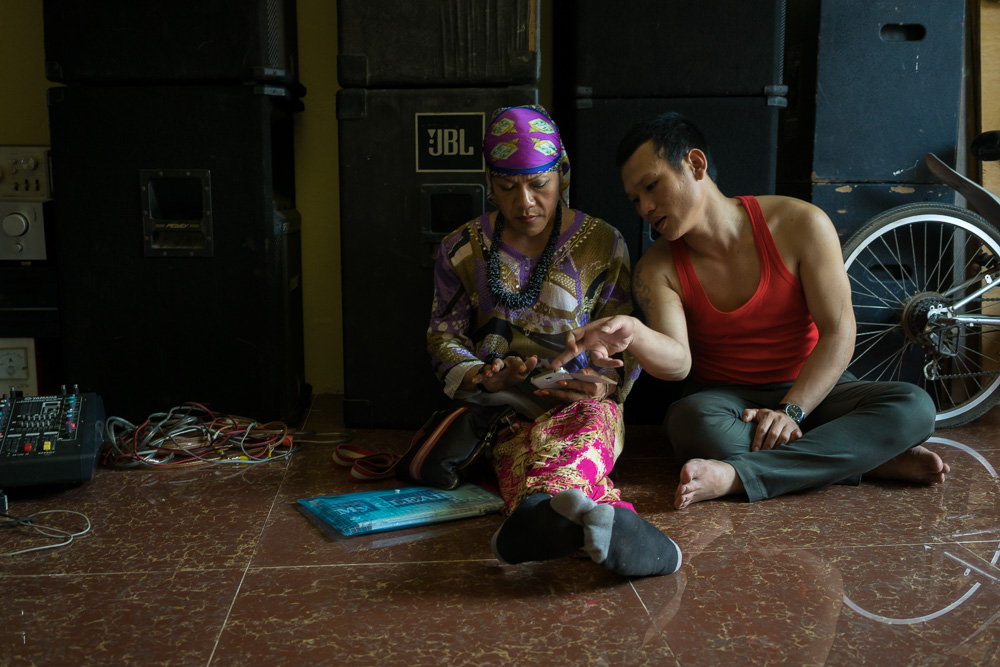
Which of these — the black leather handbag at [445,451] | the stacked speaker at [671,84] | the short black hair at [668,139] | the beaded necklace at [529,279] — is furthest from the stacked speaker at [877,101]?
the black leather handbag at [445,451]

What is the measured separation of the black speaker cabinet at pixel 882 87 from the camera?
7.59ft

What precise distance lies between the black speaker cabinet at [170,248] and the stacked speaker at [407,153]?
214 millimetres

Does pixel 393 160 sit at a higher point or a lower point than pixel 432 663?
higher

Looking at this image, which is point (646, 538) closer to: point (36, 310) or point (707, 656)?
point (707, 656)

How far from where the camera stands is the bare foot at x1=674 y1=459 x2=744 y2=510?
167cm

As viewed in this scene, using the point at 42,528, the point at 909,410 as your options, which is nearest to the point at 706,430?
the point at 909,410

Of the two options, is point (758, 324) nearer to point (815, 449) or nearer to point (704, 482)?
point (815, 449)

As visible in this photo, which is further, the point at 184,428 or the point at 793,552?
the point at 184,428

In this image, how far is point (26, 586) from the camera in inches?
53.1

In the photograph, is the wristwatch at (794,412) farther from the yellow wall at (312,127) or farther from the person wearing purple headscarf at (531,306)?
the yellow wall at (312,127)

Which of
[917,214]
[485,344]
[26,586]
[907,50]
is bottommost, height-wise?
[26,586]

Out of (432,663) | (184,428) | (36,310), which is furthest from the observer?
(36,310)

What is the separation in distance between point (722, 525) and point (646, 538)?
329 millimetres

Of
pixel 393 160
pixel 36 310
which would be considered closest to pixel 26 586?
pixel 36 310
